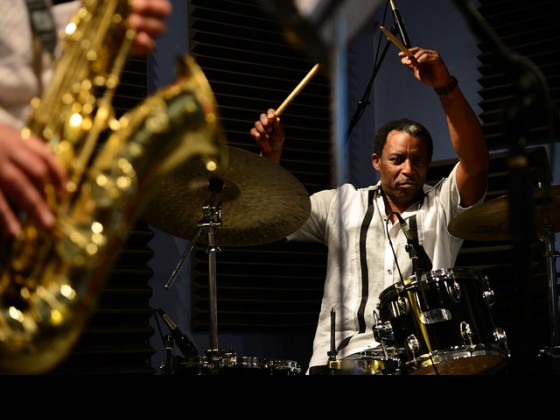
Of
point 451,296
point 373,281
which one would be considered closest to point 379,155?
point 373,281

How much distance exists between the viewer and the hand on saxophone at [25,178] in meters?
1.33

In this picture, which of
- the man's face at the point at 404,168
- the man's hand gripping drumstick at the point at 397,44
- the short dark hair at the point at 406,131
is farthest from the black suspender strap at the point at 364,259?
the man's hand gripping drumstick at the point at 397,44

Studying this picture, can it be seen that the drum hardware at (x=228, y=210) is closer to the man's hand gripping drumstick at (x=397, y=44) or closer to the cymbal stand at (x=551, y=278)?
the man's hand gripping drumstick at (x=397, y=44)

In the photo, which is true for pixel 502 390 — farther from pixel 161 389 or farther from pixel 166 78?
pixel 166 78

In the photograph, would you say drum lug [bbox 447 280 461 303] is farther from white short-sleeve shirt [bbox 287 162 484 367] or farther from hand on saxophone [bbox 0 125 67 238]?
hand on saxophone [bbox 0 125 67 238]

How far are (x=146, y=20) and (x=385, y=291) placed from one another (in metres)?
1.84

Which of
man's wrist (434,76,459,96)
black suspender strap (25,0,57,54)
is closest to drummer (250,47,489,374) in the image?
man's wrist (434,76,459,96)

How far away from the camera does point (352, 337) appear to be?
3715 millimetres

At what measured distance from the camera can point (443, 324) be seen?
3029mm

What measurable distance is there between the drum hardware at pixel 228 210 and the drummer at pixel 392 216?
28 centimetres

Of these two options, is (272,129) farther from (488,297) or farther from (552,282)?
(552,282)

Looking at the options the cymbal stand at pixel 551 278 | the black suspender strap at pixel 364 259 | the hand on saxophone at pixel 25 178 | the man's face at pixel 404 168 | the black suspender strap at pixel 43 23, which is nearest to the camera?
the hand on saxophone at pixel 25 178

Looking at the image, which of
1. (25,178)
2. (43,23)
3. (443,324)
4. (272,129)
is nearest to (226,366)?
(443,324)

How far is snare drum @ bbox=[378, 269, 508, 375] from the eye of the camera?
2992 millimetres
